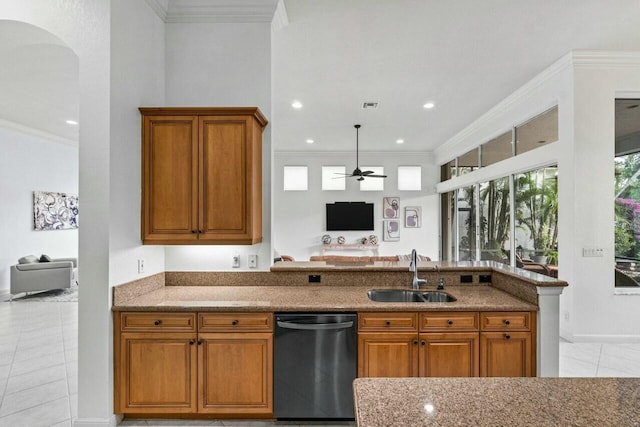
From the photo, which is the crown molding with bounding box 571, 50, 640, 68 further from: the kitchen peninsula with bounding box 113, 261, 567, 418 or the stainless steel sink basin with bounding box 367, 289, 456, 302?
the stainless steel sink basin with bounding box 367, 289, 456, 302

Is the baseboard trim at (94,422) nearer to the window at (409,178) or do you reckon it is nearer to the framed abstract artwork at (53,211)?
the framed abstract artwork at (53,211)

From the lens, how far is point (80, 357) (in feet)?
7.55

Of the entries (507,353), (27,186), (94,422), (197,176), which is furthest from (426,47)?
(27,186)

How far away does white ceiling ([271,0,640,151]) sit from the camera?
9.94ft

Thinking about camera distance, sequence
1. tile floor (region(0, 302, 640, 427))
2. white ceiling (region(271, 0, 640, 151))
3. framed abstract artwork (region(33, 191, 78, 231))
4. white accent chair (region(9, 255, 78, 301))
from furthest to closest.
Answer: framed abstract artwork (region(33, 191, 78, 231)) → white accent chair (region(9, 255, 78, 301)) → white ceiling (region(271, 0, 640, 151)) → tile floor (region(0, 302, 640, 427))

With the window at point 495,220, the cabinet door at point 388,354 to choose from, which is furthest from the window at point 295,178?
the cabinet door at point 388,354

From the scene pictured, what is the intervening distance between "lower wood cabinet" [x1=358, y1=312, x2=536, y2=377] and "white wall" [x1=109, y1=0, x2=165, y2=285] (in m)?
1.67

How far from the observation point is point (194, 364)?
7.57 feet

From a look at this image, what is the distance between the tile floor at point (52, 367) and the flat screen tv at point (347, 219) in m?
5.22

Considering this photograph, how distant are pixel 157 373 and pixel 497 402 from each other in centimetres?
209

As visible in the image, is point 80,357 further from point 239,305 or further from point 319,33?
point 319,33

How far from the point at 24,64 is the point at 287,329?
4.18 meters

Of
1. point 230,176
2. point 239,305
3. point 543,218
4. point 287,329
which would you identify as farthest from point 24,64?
point 543,218

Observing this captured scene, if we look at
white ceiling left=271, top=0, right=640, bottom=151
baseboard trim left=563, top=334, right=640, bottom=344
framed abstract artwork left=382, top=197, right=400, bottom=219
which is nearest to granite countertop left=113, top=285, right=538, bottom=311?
baseboard trim left=563, top=334, right=640, bottom=344
